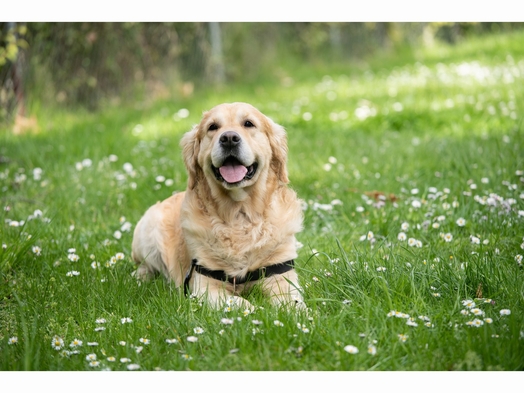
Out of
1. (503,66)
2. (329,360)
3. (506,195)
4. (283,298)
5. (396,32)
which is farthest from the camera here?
(396,32)

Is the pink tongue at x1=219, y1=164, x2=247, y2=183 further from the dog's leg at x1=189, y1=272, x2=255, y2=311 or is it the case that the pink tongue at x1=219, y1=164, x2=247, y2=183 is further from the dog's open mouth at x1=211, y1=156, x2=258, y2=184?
the dog's leg at x1=189, y1=272, x2=255, y2=311

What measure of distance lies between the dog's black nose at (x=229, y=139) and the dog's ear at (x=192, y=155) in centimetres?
42

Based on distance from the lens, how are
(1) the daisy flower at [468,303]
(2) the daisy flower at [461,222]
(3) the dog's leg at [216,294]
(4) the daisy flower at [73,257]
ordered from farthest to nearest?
(2) the daisy flower at [461,222]
(4) the daisy flower at [73,257]
(3) the dog's leg at [216,294]
(1) the daisy flower at [468,303]

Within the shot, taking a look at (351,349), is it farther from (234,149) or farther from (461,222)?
(461,222)

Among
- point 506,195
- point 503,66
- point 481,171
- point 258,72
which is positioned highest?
point 258,72

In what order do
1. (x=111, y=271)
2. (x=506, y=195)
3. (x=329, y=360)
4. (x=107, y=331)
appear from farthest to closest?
1. (x=506, y=195)
2. (x=111, y=271)
3. (x=107, y=331)
4. (x=329, y=360)

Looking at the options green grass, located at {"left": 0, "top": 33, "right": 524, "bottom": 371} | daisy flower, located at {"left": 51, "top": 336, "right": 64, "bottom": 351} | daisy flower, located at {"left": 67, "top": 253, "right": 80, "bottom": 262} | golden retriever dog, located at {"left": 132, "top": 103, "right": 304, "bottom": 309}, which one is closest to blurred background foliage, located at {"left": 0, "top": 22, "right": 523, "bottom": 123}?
green grass, located at {"left": 0, "top": 33, "right": 524, "bottom": 371}

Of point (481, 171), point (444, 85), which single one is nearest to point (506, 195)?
point (481, 171)

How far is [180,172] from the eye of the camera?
19.2 feet

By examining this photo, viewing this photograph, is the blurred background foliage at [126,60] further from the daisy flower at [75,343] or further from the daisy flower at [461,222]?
the daisy flower at [461,222]

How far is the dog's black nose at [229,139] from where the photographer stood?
11.3ft

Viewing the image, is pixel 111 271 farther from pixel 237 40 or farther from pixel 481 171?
pixel 237 40

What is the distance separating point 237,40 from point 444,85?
4.20 m

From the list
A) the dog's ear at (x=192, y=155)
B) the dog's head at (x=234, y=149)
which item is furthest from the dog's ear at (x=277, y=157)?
the dog's ear at (x=192, y=155)
